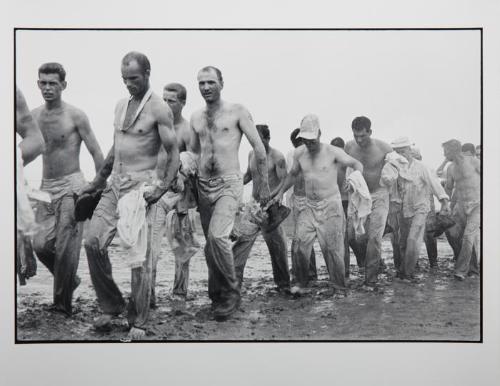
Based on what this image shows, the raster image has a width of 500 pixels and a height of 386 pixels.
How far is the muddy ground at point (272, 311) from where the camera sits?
15.3 ft

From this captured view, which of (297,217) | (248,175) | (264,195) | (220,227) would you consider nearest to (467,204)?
(297,217)

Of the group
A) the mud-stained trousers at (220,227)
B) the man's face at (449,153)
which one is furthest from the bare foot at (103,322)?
the man's face at (449,153)

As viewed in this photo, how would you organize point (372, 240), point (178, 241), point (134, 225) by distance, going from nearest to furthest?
point (134, 225) < point (178, 241) < point (372, 240)

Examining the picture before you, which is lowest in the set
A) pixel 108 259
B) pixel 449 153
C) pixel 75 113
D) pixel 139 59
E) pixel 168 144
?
pixel 108 259

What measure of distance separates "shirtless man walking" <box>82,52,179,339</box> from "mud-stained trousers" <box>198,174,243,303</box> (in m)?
0.31

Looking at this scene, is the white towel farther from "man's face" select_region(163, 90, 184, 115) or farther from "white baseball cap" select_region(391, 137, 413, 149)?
"man's face" select_region(163, 90, 184, 115)

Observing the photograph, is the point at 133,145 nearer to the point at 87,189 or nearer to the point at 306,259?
the point at 87,189

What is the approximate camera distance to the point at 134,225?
4.61 m

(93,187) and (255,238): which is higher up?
(93,187)

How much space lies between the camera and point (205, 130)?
472 cm

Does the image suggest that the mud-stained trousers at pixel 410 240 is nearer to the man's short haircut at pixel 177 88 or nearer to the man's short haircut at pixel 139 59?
the man's short haircut at pixel 177 88

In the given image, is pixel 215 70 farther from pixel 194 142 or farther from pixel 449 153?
pixel 449 153

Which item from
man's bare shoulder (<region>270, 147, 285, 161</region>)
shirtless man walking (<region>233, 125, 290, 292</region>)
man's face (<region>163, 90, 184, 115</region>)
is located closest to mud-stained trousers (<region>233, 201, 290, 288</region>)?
shirtless man walking (<region>233, 125, 290, 292</region>)

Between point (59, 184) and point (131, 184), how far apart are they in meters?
0.53
